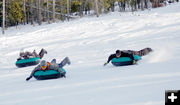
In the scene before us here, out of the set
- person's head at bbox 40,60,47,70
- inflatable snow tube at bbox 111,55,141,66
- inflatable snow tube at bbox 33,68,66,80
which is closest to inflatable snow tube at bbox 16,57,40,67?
inflatable snow tube at bbox 33,68,66,80

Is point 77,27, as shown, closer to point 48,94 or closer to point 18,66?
point 18,66

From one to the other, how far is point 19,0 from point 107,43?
31.8 meters

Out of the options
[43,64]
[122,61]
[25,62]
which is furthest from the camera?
[25,62]

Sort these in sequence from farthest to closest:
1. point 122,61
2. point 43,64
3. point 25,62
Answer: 1. point 25,62
2. point 122,61
3. point 43,64

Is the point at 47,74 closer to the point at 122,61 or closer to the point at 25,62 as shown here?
the point at 122,61

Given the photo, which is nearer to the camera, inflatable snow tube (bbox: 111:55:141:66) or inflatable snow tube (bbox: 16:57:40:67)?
inflatable snow tube (bbox: 111:55:141:66)

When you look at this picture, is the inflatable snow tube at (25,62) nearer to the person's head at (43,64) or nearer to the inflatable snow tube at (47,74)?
the inflatable snow tube at (47,74)

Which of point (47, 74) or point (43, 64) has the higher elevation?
point (43, 64)

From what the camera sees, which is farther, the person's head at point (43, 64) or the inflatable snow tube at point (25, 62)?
the inflatable snow tube at point (25, 62)

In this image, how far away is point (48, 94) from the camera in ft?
18.5

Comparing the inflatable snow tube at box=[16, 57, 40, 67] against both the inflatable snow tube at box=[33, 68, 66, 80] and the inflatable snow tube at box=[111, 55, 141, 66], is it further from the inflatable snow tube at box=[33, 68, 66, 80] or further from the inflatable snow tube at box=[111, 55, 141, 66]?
the inflatable snow tube at box=[111, 55, 141, 66]

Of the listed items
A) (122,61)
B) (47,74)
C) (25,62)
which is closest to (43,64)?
(47,74)

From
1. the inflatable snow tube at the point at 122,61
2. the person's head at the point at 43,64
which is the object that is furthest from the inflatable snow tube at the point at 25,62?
the inflatable snow tube at the point at 122,61

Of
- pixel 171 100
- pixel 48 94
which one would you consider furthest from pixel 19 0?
pixel 171 100
